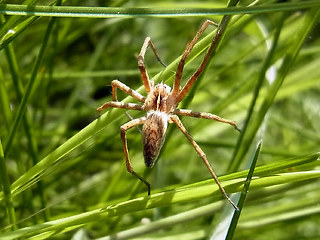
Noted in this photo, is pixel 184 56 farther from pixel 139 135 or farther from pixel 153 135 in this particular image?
pixel 139 135

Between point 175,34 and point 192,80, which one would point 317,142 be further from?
point 175,34

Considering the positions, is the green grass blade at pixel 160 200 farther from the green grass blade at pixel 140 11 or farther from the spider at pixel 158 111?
the green grass blade at pixel 140 11

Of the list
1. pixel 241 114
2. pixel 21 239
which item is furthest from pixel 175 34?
pixel 21 239

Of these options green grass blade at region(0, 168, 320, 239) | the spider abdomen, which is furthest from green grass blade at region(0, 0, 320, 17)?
the spider abdomen

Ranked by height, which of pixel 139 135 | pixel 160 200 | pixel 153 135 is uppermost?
pixel 139 135

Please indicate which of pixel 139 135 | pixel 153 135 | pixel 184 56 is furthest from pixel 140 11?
pixel 139 135
